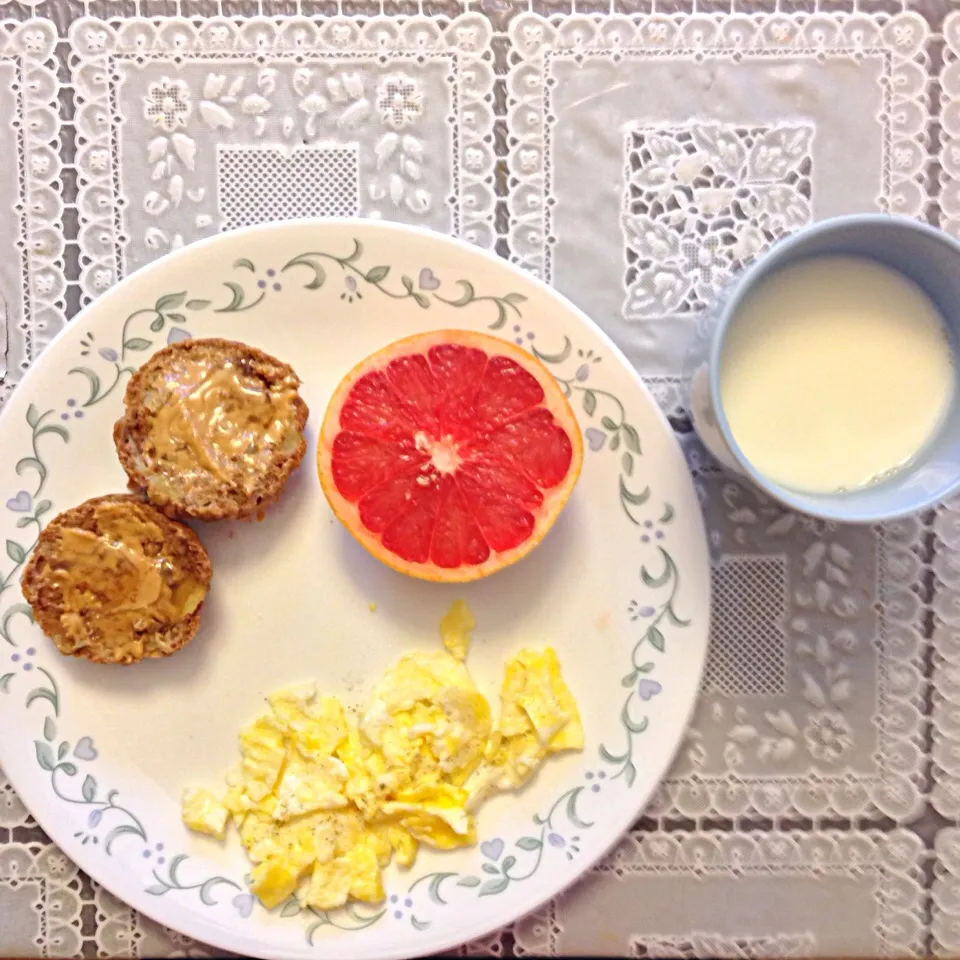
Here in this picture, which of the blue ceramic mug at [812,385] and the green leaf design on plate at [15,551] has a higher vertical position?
the blue ceramic mug at [812,385]

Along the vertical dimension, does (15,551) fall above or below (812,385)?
below

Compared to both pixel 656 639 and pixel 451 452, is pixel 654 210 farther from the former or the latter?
pixel 656 639

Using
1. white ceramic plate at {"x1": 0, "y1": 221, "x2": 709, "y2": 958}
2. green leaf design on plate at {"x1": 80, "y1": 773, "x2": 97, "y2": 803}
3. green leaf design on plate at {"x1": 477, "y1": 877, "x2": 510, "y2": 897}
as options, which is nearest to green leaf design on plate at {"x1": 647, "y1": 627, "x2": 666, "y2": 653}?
white ceramic plate at {"x1": 0, "y1": 221, "x2": 709, "y2": 958}

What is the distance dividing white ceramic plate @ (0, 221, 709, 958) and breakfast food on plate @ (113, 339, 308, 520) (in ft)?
0.22

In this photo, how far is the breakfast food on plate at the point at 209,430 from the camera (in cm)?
143

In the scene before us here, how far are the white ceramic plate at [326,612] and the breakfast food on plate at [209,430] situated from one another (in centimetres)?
7

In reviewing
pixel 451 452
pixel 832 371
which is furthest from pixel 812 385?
pixel 451 452

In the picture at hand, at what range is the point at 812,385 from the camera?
139 cm

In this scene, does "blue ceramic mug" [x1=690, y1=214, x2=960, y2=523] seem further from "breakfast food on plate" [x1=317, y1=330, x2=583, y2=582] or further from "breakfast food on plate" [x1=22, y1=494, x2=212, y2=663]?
"breakfast food on plate" [x1=22, y1=494, x2=212, y2=663]

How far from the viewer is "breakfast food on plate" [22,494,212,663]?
1439 millimetres

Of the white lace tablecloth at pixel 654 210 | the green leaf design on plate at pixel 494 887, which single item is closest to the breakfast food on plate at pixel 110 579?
the white lace tablecloth at pixel 654 210

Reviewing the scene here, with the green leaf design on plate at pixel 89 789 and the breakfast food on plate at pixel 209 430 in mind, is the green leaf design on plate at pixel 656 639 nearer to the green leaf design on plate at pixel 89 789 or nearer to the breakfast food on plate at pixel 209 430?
the breakfast food on plate at pixel 209 430

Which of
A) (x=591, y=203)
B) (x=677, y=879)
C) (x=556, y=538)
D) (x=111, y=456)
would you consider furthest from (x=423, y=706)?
(x=591, y=203)

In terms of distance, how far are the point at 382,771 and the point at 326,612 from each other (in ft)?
0.98
